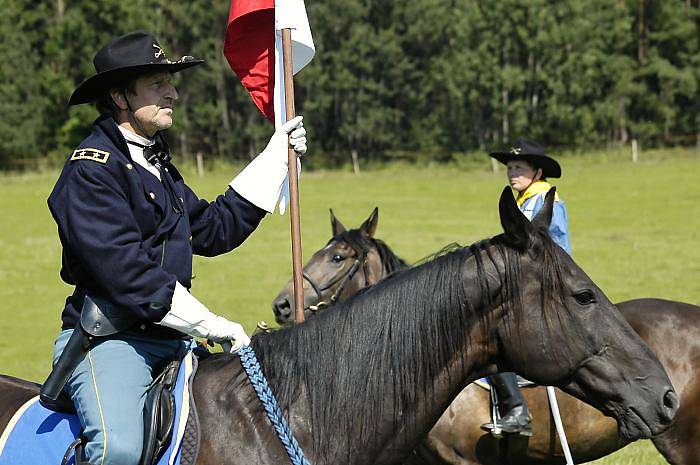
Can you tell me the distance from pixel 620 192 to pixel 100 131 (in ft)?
119

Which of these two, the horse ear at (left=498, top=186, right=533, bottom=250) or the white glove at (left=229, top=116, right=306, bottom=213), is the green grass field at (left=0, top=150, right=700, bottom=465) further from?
the horse ear at (left=498, top=186, right=533, bottom=250)

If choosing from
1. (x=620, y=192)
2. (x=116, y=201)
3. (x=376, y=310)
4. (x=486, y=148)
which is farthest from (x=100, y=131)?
(x=486, y=148)

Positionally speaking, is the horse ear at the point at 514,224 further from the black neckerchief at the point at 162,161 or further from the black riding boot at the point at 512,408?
the black riding boot at the point at 512,408

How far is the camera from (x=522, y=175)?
25.0 feet

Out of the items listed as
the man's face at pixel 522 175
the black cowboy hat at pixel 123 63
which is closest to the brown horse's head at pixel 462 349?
the black cowboy hat at pixel 123 63

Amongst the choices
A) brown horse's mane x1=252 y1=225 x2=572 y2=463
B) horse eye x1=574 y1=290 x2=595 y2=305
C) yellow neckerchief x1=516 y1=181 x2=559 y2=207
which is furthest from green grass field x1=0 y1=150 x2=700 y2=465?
brown horse's mane x1=252 y1=225 x2=572 y2=463

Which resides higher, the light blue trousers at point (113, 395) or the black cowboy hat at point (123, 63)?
the black cowboy hat at point (123, 63)

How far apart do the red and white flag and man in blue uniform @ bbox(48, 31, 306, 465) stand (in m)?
1.21

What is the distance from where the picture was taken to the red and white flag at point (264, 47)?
524 cm

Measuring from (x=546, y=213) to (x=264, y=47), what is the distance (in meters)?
2.43

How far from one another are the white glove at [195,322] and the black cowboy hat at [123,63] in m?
0.94

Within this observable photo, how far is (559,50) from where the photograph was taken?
61688 millimetres

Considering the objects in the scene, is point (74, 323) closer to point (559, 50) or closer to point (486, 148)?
point (486, 148)

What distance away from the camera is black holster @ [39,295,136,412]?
11.9 feet
